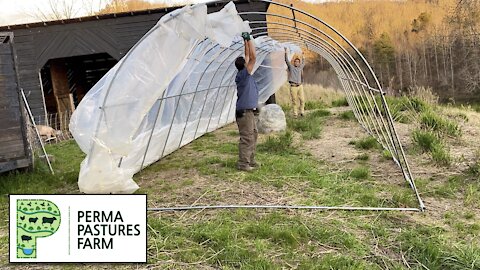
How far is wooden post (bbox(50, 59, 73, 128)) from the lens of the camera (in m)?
15.0

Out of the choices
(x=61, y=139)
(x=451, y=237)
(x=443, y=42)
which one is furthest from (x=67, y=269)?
(x=443, y=42)

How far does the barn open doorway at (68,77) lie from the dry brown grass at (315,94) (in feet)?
20.4

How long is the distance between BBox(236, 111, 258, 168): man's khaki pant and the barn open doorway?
10.6m

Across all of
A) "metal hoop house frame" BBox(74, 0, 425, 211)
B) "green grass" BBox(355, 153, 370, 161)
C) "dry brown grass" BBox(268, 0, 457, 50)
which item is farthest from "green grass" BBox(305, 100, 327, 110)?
"dry brown grass" BBox(268, 0, 457, 50)

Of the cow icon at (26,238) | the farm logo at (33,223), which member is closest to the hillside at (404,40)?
the farm logo at (33,223)

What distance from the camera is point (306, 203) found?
14.7 feet

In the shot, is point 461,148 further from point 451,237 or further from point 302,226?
point 302,226

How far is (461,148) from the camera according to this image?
6648 millimetres

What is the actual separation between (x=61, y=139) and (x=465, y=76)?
20.6 m

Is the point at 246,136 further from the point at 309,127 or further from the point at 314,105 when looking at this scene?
the point at 314,105

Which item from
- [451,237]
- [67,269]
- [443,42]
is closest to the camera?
[67,269]

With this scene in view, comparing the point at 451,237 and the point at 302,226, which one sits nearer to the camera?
the point at 451,237

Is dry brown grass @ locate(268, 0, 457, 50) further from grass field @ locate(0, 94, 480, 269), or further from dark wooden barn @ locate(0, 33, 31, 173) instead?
dark wooden barn @ locate(0, 33, 31, 173)

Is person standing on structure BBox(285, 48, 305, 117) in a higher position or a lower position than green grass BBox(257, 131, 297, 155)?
higher
